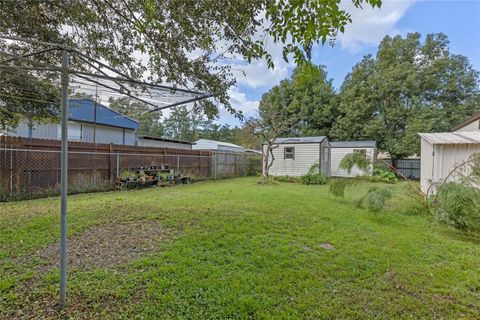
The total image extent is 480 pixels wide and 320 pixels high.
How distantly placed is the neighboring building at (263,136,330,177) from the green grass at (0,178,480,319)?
9134 mm

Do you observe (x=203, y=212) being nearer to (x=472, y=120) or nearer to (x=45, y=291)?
(x=45, y=291)

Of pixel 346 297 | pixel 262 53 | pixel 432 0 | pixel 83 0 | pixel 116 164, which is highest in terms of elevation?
pixel 432 0

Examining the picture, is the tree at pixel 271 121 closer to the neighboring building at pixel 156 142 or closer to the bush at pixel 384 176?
the bush at pixel 384 176

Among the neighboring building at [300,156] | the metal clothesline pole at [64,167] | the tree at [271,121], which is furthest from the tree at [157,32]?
the neighboring building at [300,156]

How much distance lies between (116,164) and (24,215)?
4.53m

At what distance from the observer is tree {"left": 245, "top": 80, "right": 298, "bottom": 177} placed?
12716mm

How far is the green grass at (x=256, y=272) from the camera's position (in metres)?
2.21

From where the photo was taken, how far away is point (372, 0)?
1.54m

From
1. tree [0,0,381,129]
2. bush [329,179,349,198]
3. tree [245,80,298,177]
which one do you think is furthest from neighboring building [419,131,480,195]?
tree [0,0,381,129]

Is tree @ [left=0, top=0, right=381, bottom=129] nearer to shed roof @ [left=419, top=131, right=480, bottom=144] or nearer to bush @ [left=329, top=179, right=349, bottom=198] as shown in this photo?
bush @ [left=329, top=179, right=349, bottom=198]

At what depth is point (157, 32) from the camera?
343 centimetres

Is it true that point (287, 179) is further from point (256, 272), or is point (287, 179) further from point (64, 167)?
point (64, 167)

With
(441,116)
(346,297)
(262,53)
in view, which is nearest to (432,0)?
(262,53)

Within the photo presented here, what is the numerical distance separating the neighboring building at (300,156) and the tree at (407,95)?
184 inches
